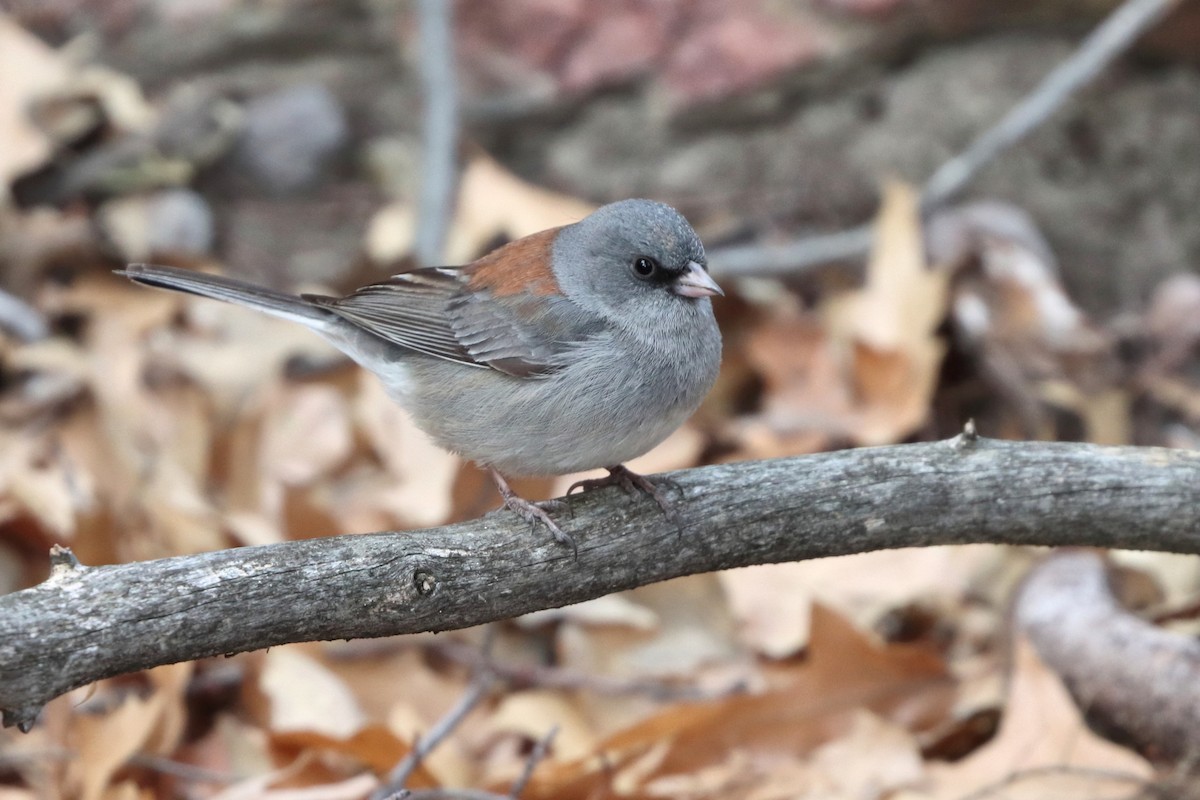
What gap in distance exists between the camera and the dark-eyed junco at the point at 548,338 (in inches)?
107

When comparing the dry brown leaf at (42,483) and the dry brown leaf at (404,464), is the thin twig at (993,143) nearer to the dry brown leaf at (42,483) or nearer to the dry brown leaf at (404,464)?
the dry brown leaf at (404,464)

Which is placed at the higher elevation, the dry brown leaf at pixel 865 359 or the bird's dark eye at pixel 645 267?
the dry brown leaf at pixel 865 359

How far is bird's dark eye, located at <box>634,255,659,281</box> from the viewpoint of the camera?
2.95 meters

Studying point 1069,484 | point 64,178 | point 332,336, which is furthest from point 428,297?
point 64,178

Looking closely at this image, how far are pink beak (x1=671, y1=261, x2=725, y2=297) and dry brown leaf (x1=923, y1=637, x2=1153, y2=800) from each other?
113 centimetres

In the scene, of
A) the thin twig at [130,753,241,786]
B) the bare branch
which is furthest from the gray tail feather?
the bare branch

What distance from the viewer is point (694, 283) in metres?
2.92

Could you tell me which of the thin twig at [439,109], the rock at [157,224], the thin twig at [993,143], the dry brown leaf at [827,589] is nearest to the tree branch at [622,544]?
the dry brown leaf at [827,589]

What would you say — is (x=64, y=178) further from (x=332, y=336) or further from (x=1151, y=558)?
(x=1151, y=558)

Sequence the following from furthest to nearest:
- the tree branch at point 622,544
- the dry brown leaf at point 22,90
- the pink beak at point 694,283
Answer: the dry brown leaf at point 22,90 < the pink beak at point 694,283 < the tree branch at point 622,544

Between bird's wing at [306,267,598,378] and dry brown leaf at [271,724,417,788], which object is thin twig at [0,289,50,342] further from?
dry brown leaf at [271,724,417,788]

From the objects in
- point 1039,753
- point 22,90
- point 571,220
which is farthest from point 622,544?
point 22,90

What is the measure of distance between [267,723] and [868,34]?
3371 millimetres

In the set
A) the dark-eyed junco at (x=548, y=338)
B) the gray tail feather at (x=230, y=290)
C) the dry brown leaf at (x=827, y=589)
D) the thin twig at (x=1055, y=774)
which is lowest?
the thin twig at (x=1055, y=774)
